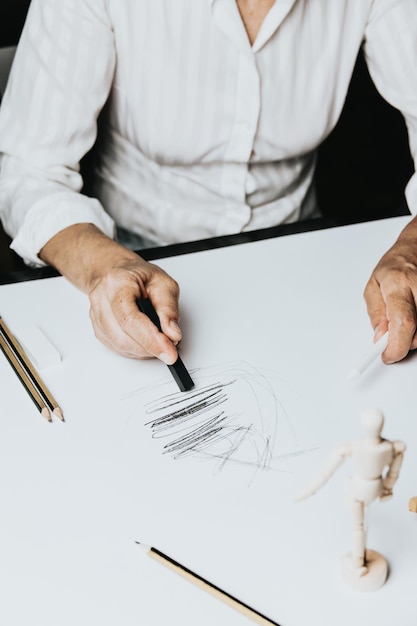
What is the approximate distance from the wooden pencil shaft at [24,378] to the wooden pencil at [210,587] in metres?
0.19

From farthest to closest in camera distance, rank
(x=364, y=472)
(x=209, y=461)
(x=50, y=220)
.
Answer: (x=50, y=220) < (x=209, y=461) < (x=364, y=472)

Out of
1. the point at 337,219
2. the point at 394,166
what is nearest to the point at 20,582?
the point at 337,219

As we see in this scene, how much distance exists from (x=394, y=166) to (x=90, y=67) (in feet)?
2.43

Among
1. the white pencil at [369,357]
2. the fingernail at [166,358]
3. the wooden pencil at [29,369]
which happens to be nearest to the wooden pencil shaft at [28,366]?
the wooden pencil at [29,369]

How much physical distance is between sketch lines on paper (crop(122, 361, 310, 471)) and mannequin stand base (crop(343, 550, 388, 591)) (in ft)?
0.39

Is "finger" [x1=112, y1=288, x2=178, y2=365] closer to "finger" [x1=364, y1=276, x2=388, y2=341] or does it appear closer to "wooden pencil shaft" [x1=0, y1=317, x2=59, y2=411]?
"wooden pencil shaft" [x1=0, y1=317, x2=59, y2=411]

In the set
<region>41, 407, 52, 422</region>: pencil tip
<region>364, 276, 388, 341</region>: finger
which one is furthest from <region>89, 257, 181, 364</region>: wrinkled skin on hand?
<region>364, 276, 388, 341</region>: finger

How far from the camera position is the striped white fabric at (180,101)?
0.99 metres

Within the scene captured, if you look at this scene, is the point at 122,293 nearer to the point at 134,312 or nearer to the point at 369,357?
the point at 134,312

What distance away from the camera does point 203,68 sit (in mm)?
1025

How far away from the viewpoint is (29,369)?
2.47 ft

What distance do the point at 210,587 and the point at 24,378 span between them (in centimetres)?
31

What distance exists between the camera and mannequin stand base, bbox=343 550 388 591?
0.53 metres

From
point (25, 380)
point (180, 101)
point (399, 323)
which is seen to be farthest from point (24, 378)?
point (180, 101)
